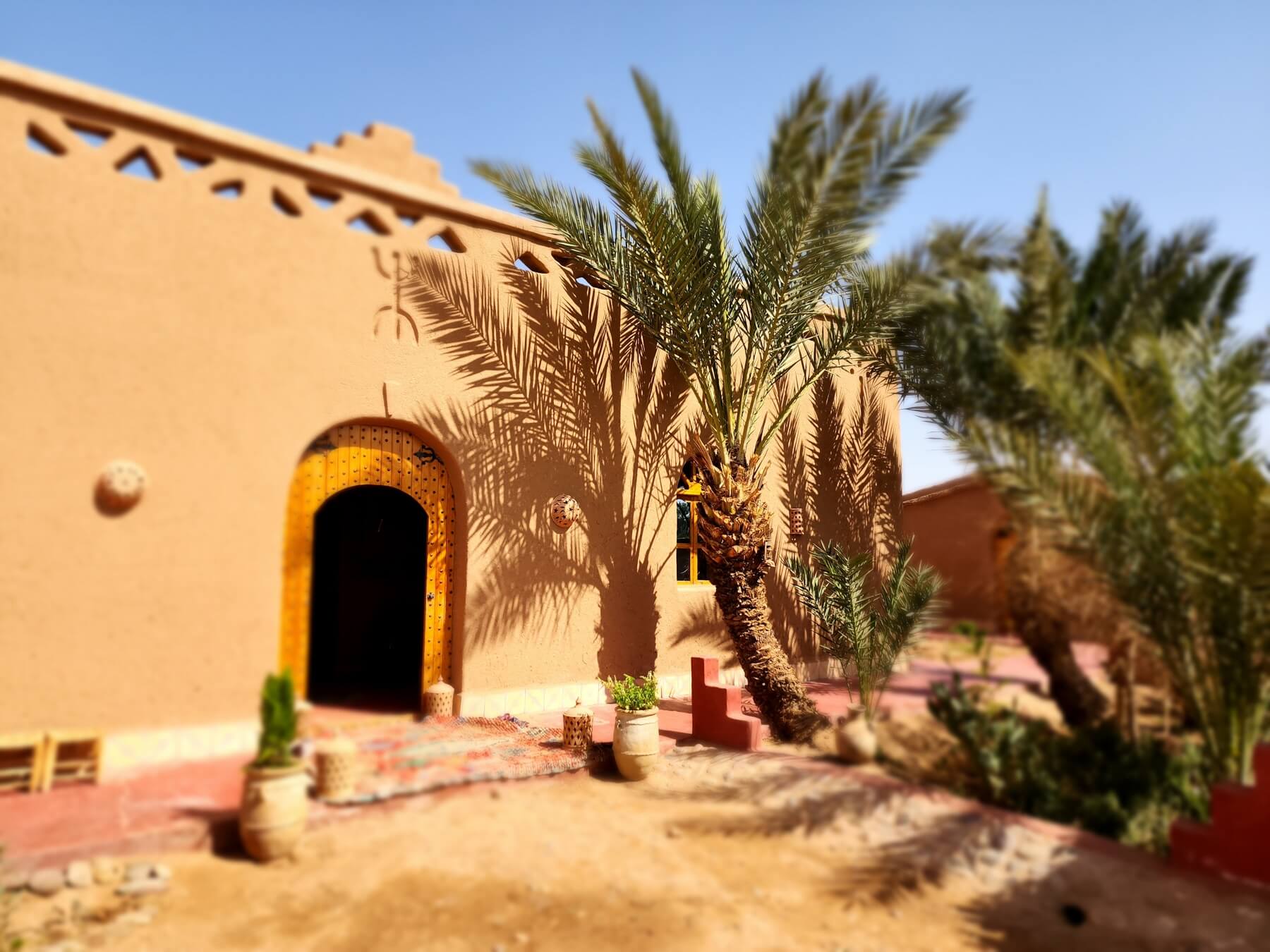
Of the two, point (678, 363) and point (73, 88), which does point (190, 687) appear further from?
point (678, 363)

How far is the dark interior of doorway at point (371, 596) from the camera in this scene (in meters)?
7.05

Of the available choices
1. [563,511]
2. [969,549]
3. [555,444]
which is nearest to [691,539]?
[563,511]

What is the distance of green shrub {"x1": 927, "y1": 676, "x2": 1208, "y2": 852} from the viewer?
4859mm

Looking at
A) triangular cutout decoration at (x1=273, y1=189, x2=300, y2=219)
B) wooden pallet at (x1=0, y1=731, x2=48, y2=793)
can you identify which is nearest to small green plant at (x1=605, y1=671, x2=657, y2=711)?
wooden pallet at (x1=0, y1=731, x2=48, y2=793)

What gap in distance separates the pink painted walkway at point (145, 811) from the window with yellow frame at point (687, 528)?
4835 mm

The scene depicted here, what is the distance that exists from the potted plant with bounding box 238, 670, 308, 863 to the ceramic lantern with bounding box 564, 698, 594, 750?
2613 mm

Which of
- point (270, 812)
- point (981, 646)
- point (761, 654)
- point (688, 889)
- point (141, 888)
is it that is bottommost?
point (688, 889)

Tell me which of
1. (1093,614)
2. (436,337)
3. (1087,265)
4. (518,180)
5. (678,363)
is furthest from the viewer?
(678,363)

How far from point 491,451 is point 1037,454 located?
4978 millimetres

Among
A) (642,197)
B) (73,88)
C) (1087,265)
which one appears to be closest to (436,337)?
(642,197)

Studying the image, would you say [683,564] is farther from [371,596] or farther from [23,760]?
[23,760]

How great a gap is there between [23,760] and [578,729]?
12.9 ft

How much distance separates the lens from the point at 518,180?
813 cm

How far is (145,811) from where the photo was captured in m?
4.67
